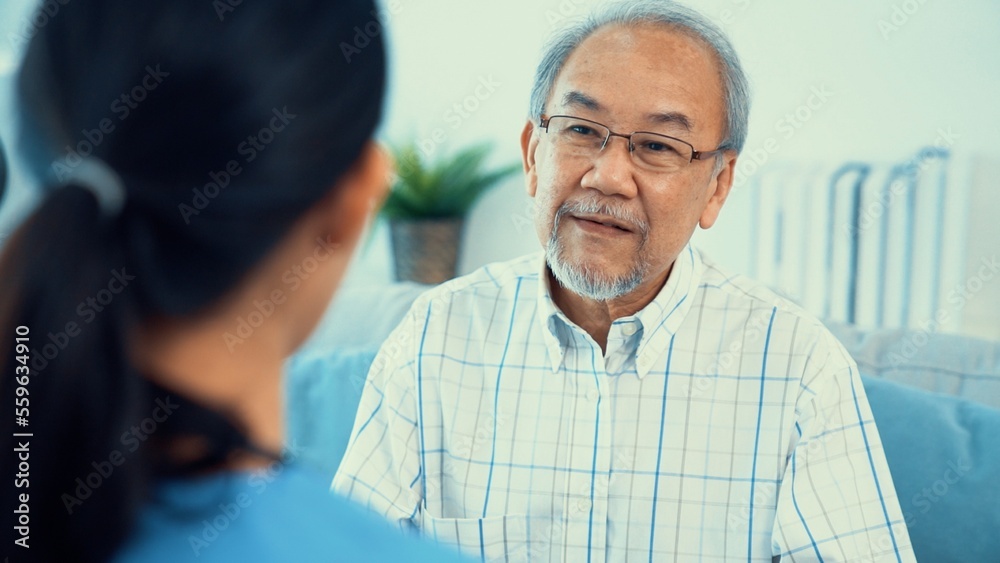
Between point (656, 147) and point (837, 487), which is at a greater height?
point (656, 147)

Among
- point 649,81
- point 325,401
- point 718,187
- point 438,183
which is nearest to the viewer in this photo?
point 649,81

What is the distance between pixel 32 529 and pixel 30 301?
0.46ft

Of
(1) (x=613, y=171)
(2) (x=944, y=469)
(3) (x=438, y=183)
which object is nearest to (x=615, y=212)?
(1) (x=613, y=171)

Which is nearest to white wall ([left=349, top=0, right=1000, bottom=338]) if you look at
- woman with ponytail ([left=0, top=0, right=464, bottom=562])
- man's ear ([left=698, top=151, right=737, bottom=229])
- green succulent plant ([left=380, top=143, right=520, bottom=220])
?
green succulent plant ([left=380, top=143, right=520, bottom=220])

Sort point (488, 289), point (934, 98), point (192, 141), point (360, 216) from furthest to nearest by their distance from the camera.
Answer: point (934, 98) → point (488, 289) → point (360, 216) → point (192, 141)

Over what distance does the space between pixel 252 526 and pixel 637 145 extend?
2.87 feet

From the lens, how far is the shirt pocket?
1266 mm

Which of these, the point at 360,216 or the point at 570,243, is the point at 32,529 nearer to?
the point at 360,216

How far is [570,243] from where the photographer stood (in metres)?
1.28

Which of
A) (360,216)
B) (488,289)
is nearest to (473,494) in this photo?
(488,289)

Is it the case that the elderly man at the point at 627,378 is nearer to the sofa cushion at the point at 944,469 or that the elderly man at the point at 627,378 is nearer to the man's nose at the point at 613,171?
the man's nose at the point at 613,171

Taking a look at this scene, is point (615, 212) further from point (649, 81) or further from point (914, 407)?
point (914, 407)

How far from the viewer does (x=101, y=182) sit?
0.50 meters

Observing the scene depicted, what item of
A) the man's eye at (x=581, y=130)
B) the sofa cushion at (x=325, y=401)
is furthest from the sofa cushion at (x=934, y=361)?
the sofa cushion at (x=325, y=401)
